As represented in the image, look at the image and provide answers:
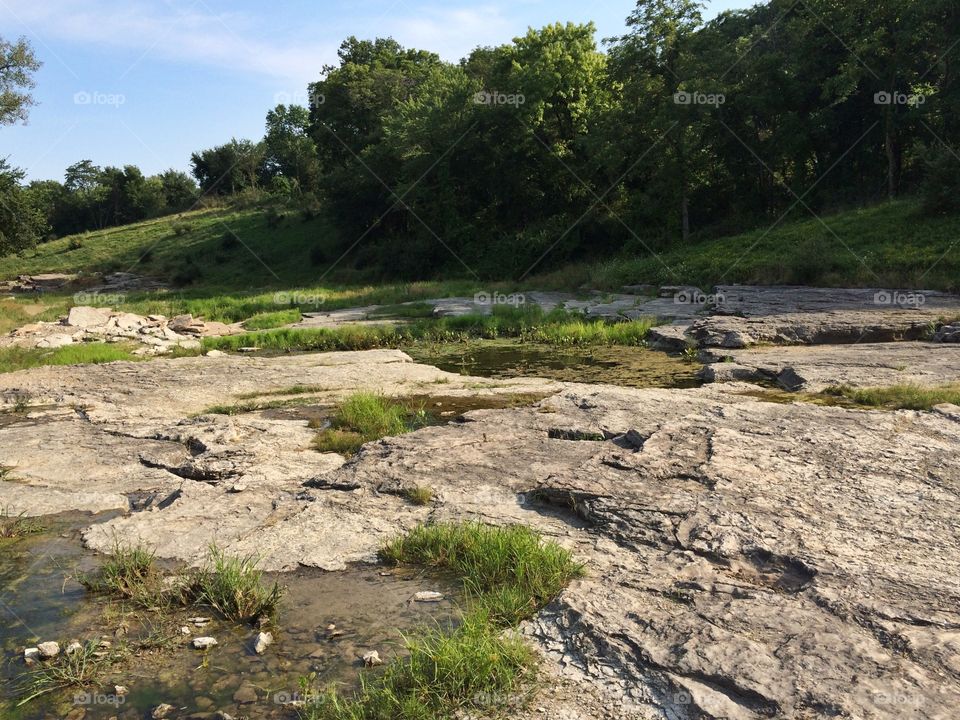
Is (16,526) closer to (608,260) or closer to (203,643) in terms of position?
(203,643)

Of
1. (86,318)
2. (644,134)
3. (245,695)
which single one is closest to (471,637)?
(245,695)

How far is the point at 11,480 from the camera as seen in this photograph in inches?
306

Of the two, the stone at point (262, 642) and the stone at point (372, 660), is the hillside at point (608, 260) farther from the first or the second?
the stone at point (262, 642)

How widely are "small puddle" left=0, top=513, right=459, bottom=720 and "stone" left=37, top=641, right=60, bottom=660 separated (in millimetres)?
112

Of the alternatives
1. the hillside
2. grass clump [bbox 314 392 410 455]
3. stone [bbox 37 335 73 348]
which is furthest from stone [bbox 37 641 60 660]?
the hillside

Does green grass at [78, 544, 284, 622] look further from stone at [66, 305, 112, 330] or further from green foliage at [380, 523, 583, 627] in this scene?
stone at [66, 305, 112, 330]

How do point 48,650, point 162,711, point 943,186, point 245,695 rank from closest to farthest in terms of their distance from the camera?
point 162,711 → point 245,695 → point 48,650 → point 943,186

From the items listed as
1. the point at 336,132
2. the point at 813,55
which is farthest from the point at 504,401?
the point at 336,132

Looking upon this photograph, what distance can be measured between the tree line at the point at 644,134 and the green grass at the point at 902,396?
1528 centimetres

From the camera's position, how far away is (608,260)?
101 ft

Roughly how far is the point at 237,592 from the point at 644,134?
92.7ft

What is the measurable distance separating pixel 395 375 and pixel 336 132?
1371 inches

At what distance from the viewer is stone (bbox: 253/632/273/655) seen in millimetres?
4598

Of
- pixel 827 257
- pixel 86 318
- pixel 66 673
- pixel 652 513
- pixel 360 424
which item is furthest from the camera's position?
pixel 86 318
